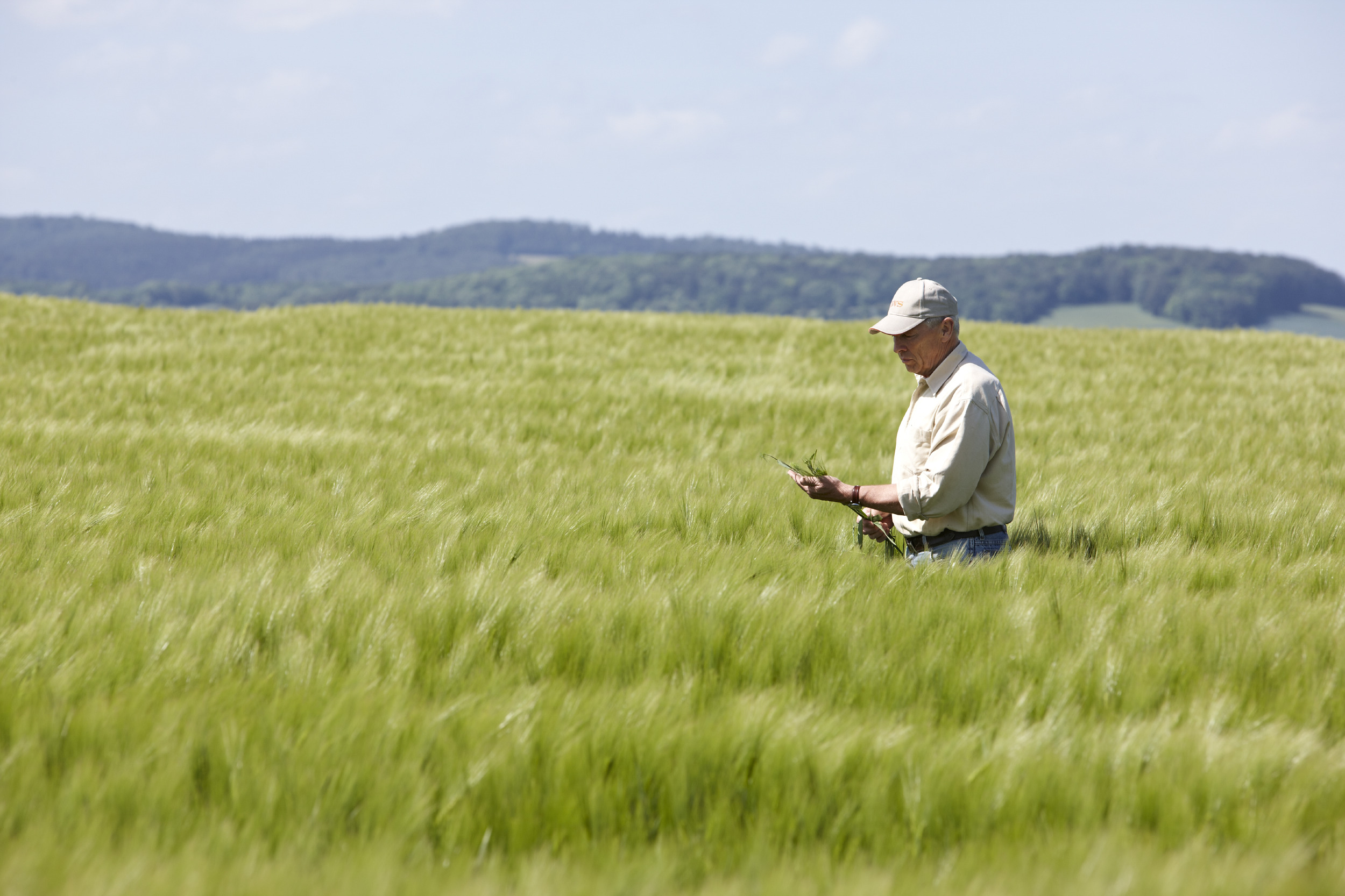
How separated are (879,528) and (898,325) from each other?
0.94 metres

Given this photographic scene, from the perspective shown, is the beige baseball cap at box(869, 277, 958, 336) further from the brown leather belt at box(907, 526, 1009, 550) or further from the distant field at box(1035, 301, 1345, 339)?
the distant field at box(1035, 301, 1345, 339)

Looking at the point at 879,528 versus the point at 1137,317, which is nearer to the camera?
the point at 879,528

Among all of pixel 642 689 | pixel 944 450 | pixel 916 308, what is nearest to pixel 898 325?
pixel 916 308

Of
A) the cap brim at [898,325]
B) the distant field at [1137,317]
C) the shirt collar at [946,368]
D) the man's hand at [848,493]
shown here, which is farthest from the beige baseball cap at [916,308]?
the distant field at [1137,317]

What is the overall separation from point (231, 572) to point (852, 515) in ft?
9.20

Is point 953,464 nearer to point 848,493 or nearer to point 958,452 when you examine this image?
point 958,452

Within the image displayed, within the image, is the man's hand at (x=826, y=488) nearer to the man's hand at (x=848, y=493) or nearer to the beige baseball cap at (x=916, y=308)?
the man's hand at (x=848, y=493)

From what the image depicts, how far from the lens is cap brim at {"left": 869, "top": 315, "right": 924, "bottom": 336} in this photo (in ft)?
10.9

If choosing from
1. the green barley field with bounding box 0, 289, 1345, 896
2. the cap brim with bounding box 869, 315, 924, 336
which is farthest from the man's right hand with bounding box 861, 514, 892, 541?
the cap brim with bounding box 869, 315, 924, 336

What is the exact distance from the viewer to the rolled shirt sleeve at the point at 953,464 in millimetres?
3184

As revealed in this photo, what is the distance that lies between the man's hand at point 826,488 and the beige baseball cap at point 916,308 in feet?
2.09

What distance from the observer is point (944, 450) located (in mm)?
3236

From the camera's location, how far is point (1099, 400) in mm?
8703

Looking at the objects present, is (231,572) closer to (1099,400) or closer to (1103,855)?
(1103,855)
